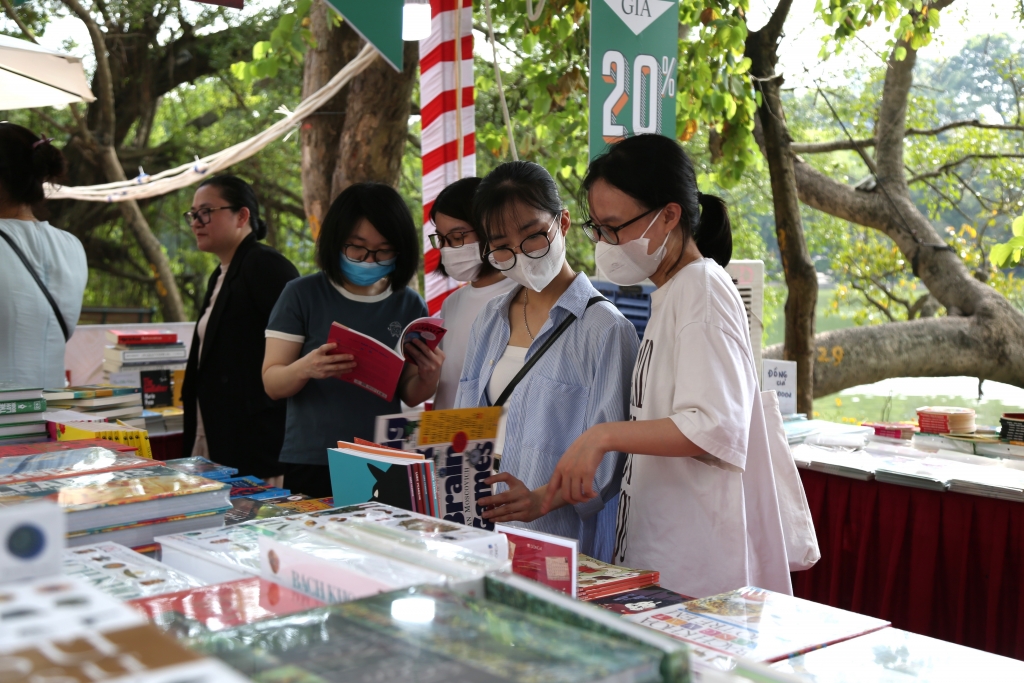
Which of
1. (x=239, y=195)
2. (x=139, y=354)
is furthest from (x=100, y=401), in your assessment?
(x=139, y=354)

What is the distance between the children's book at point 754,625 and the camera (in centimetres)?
109

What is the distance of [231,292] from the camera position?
115 inches

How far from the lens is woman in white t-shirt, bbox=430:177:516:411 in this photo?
2.51 metres

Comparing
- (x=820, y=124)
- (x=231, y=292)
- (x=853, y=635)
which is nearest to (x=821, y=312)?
(x=820, y=124)

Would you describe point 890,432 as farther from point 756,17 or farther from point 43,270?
point 756,17

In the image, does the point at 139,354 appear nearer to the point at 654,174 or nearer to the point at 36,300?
the point at 36,300

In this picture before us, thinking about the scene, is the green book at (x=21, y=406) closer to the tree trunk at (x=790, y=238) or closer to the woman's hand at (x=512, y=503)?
the woman's hand at (x=512, y=503)

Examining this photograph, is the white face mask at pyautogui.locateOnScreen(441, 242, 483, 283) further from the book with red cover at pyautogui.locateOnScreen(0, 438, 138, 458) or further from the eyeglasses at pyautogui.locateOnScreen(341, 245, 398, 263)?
the book with red cover at pyautogui.locateOnScreen(0, 438, 138, 458)

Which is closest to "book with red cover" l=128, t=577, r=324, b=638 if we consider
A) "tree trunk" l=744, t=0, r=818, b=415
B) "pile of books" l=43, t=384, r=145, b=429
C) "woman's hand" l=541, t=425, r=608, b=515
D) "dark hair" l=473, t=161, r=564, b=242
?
"woman's hand" l=541, t=425, r=608, b=515

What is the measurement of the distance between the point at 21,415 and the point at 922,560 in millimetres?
2695

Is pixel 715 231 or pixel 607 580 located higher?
pixel 715 231

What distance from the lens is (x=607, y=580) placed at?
1358 millimetres

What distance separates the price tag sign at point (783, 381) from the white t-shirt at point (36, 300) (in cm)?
263

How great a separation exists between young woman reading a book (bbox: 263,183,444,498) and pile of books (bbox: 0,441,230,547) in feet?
3.12
